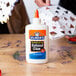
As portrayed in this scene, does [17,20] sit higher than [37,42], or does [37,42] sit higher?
[37,42]

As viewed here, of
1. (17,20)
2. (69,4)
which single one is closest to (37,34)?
(17,20)

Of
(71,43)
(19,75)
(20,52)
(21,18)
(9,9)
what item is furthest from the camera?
(21,18)

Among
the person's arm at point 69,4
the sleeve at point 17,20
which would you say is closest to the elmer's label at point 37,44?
the sleeve at point 17,20

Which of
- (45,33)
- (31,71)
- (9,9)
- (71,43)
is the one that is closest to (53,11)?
(71,43)

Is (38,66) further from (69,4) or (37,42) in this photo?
(69,4)

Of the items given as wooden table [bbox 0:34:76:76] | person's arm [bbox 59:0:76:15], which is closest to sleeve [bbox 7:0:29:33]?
person's arm [bbox 59:0:76:15]

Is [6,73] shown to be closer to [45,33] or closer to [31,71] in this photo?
[31,71]

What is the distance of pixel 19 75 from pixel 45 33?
203 millimetres

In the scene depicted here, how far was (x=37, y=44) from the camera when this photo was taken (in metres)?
0.65

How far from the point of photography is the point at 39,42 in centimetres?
65

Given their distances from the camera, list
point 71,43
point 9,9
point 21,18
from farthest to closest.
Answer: point 21,18, point 9,9, point 71,43

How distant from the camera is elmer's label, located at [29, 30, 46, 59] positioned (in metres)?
0.64

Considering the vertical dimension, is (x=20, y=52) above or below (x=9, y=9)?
below

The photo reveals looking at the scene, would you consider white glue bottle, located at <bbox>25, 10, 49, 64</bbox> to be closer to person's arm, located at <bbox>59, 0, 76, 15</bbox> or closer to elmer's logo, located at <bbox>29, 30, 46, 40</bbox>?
elmer's logo, located at <bbox>29, 30, 46, 40</bbox>
